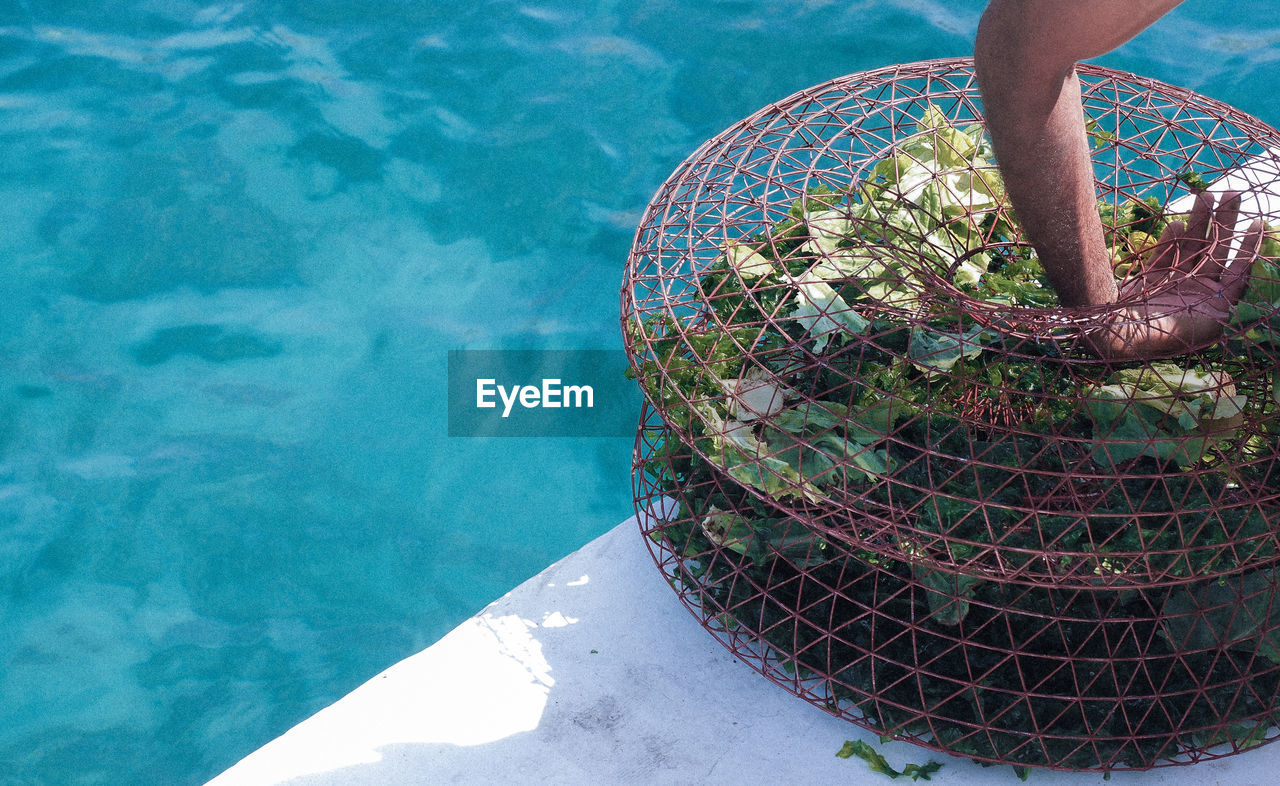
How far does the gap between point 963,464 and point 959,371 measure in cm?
Answer: 22

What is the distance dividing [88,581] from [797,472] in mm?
2150

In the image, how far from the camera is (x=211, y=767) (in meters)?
2.83


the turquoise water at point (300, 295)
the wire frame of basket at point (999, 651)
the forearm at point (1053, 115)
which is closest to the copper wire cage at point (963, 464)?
the wire frame of basket at point (999, 651)

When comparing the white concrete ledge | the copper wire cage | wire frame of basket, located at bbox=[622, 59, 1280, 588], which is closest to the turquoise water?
the white concrete ledge

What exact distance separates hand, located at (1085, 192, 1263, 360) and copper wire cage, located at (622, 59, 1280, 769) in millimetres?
18

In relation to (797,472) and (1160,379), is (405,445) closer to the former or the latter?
(797,472)

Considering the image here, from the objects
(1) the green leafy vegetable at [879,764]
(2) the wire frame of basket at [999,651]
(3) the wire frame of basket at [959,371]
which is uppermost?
(3) the wire frame of basket at [959,371]

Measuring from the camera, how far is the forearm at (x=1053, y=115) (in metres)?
1.62

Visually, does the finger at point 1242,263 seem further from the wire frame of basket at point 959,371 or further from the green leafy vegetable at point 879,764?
the green leafy vegetable at point 879,764

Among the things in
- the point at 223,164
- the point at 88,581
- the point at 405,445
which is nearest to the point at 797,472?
the point at 405,445

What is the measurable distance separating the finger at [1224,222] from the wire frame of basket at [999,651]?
2.19ft

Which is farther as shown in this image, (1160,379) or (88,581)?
(88,581)

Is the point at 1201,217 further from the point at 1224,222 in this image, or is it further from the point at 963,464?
the point at 963,464

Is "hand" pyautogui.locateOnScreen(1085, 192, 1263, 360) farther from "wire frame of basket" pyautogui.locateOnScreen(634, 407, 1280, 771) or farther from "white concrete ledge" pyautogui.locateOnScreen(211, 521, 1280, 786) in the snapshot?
"white concrete ledge" pyautogui.locateOnScreen(211, 521, 1280, 786)
